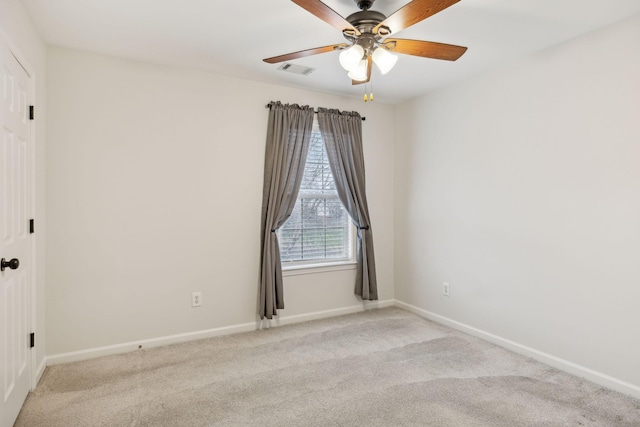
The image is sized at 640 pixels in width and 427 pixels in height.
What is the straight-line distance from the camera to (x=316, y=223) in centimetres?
398

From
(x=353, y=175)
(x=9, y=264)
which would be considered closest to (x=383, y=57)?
(x=353, y=175)

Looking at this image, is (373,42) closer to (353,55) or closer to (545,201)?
(353,55)

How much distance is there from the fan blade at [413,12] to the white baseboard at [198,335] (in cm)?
279

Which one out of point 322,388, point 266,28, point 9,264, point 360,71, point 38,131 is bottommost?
point 322,388

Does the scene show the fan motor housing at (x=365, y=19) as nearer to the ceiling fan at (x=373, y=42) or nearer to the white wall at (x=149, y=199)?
the ceiling fan at (x=373, y=42)

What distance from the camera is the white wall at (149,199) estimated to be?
2.82 meters

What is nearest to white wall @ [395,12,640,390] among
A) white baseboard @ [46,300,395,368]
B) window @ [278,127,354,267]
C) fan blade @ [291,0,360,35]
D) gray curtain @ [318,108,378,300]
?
gray curtain @ [318,108,378,300]

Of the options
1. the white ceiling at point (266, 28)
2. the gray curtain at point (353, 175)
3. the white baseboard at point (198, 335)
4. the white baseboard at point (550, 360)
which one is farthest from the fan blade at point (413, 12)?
A: the white baseboard at point (198, 335)

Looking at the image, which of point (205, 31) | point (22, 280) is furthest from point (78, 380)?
point (205, 31)

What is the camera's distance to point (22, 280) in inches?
85.8

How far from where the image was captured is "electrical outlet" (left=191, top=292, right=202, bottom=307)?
10.8ft

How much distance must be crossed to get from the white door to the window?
6.89 feet

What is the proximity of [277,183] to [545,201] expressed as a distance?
2.30 metres

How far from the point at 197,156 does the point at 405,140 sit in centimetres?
233
